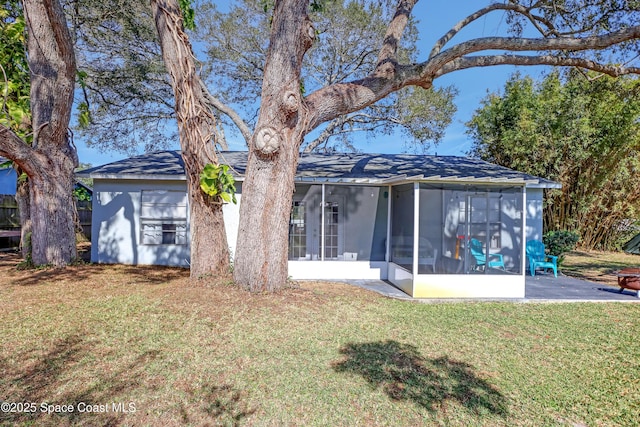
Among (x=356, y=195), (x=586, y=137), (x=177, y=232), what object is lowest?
(x=177, y=232)

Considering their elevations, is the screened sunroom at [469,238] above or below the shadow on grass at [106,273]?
above

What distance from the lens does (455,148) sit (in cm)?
1728

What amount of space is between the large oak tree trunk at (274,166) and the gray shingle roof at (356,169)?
2157 millimetres

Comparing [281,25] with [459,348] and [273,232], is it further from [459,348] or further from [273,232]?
[459,348]

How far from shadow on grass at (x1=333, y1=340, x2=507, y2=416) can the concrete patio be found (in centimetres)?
287

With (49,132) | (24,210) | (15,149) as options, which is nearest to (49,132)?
(49,132)

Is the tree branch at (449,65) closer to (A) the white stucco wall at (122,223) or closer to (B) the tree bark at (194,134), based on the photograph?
(B) the tree bark at (194,134)

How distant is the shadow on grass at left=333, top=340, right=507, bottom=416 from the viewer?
121 inches

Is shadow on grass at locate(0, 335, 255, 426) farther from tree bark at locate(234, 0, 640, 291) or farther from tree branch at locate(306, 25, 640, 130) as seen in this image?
tree branch at locate(306, 25, 640, 130)

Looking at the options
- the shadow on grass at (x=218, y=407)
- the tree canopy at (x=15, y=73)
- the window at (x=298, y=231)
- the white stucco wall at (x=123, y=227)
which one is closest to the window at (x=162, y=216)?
the white stucco wall at (x=123, y=227)

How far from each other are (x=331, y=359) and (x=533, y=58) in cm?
674

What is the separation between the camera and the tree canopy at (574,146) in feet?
42.6

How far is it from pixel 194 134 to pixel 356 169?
4980mm

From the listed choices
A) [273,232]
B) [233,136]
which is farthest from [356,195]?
[233,136]
